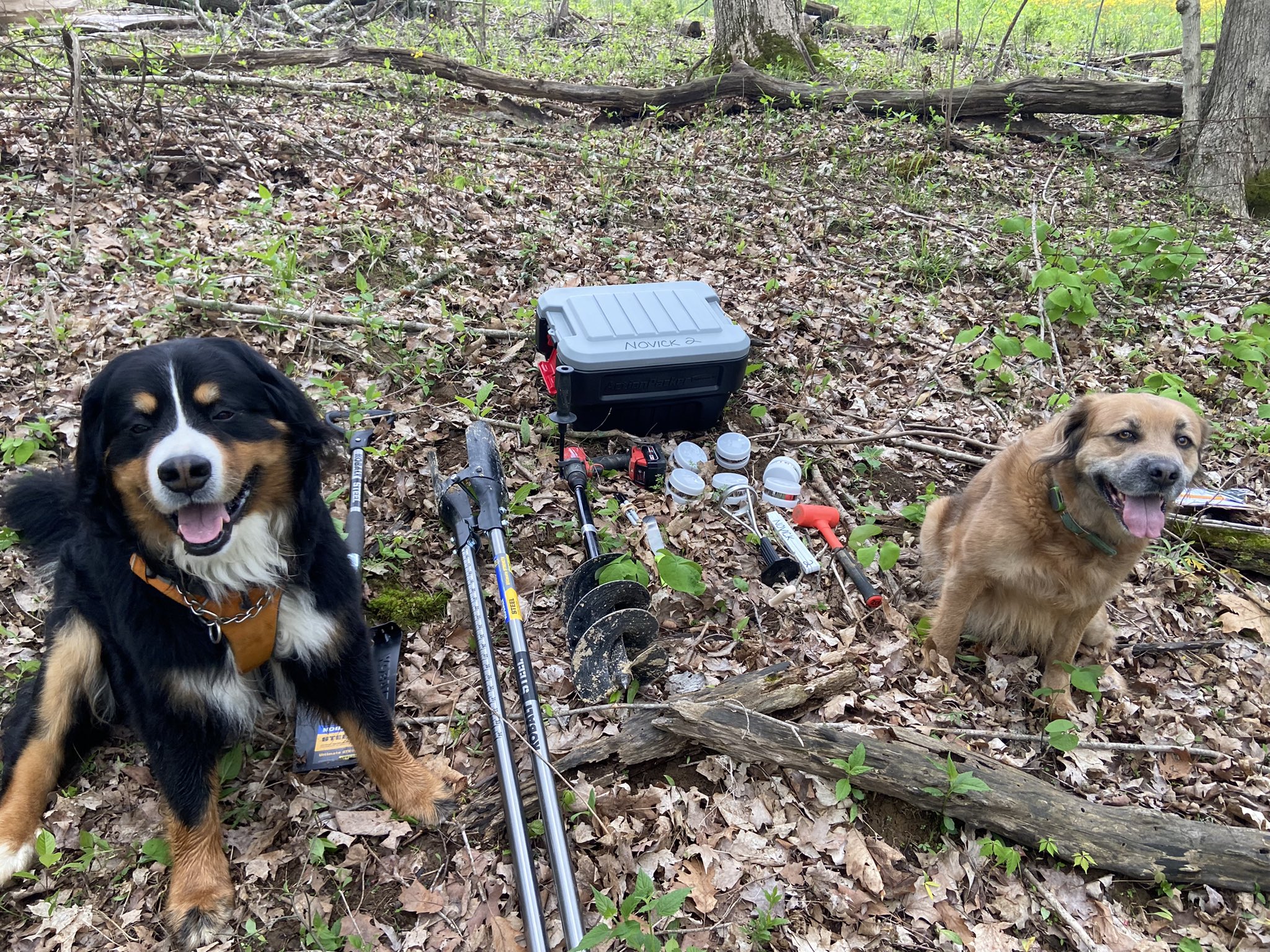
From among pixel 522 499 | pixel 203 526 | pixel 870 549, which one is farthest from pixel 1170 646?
pixel 203 526

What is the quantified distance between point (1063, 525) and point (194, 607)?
12.0ft

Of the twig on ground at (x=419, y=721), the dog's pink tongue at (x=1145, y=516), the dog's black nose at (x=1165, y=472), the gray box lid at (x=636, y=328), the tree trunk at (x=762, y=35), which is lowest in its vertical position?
the twig on ground at (x=419, y=721)

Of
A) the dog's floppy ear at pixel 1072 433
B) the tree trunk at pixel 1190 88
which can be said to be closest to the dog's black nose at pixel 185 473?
the dog's floppy ear at pixel 1072 433

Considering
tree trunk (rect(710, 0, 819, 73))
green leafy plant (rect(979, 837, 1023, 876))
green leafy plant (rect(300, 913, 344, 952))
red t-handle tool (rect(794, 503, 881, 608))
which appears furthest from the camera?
tree trunk (rect(710, 0, 819, 73))

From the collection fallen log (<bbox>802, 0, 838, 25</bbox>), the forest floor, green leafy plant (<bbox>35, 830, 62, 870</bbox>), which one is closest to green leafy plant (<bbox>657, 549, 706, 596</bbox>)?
the forest floor

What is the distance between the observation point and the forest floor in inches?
104

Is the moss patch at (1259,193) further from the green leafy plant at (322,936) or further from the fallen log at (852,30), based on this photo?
the green leafy plant at (322,936)

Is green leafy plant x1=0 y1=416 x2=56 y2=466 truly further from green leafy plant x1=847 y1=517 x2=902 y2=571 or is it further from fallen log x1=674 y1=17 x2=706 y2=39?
fallen log x1=674 y1=17 x2=706 y2=39

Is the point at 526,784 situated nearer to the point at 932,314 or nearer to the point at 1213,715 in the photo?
the point at 1213,715

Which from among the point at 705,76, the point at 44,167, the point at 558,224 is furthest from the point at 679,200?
the point at 44,167

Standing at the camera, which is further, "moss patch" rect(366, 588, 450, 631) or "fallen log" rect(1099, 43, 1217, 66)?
"fallen log" rect(1099, 43, 1217, 66)

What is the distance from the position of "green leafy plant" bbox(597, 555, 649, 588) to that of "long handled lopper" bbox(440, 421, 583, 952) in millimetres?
465

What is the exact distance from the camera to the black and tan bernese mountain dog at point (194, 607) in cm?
233

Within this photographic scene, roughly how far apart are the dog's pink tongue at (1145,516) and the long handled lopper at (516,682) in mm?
2651
